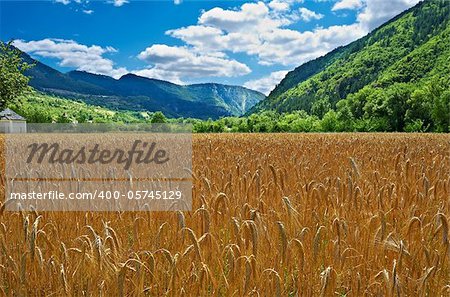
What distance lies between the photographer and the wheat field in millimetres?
2131

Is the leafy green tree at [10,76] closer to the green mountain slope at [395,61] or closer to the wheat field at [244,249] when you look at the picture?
the wheat field at [244,249]

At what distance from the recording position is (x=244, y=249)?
257 cm

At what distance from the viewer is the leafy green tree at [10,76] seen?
46.3 metres

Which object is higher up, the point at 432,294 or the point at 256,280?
the point at 256,280

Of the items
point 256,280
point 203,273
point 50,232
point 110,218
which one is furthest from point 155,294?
point 110,218

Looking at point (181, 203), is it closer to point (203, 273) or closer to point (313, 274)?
point (313, 274)

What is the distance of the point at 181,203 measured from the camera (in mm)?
3922

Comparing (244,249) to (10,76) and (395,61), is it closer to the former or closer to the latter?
(10,76)

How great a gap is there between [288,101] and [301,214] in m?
197

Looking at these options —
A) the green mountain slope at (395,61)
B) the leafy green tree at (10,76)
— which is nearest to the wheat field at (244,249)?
the leafy green tree at (10,76)

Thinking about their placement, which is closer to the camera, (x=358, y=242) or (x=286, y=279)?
(x=286, y=279)

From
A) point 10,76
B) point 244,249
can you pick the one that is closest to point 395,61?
point 10,76

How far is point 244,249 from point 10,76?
52.0 m

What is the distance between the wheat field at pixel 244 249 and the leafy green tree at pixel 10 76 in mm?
48219
